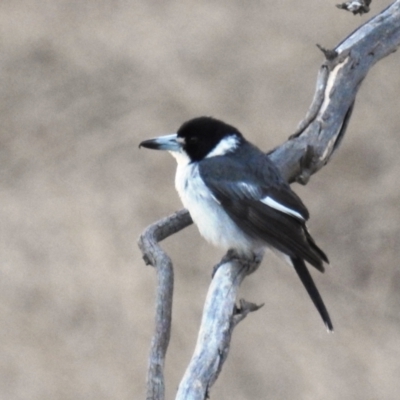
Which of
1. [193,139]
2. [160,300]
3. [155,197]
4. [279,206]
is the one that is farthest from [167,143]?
[155,197]

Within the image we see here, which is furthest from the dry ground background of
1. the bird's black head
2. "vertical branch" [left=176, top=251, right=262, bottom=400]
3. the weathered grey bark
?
"vertical branch" [left=176, top=251, right=262, bottom=400]

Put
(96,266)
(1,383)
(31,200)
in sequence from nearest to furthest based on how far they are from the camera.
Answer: (1,383), (96,266), (31,200)

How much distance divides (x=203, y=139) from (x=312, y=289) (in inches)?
26.5

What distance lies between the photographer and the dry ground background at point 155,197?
567 centimetres

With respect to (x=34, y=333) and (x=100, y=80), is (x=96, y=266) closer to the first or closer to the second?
(x=34, y=333)

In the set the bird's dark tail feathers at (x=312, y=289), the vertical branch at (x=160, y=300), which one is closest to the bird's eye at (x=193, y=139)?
the vertical branch at (x=160, y=300)

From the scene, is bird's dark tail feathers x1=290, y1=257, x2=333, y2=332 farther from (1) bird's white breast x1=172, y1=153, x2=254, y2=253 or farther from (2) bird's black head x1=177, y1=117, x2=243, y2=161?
(2) bird's black head x1=177, y1=117, x2=243, y2=161

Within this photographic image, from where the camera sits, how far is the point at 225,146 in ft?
12.5

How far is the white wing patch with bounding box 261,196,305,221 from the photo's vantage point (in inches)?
140

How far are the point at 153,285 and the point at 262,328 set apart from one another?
0.61 m

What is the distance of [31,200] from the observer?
6508 mm

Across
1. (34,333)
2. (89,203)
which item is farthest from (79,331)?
(89,203)

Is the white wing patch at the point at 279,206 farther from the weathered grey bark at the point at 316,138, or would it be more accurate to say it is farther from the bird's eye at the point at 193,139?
the bird's eye at the point at 193,139

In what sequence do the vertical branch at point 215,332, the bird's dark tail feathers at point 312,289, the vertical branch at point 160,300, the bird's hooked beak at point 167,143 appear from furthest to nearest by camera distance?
the bird's hooked beak at point 167,143
the bird's dark tail feathers at point 312,289
the vertical branch at point 160,300
the vertical branch at point 215,332
